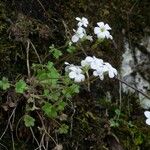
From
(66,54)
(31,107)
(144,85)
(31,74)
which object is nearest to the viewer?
(31,107)

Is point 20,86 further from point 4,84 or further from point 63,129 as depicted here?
point 63,129

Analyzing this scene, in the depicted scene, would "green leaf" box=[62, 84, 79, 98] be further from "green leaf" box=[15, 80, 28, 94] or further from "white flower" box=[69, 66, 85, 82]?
"green leaf" box=[15, 80, 28, 94]

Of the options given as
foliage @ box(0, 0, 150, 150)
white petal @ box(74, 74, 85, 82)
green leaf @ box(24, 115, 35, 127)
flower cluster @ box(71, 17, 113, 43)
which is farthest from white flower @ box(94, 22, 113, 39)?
green leaf @ box(24, 115, 35, 127)

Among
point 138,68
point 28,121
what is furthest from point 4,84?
point 138,68

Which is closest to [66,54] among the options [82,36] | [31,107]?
[82,36]

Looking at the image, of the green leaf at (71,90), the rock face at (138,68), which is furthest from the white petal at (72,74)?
the rock face at (138,68)

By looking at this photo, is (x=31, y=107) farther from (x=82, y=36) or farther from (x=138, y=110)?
(x=138, y=110)
